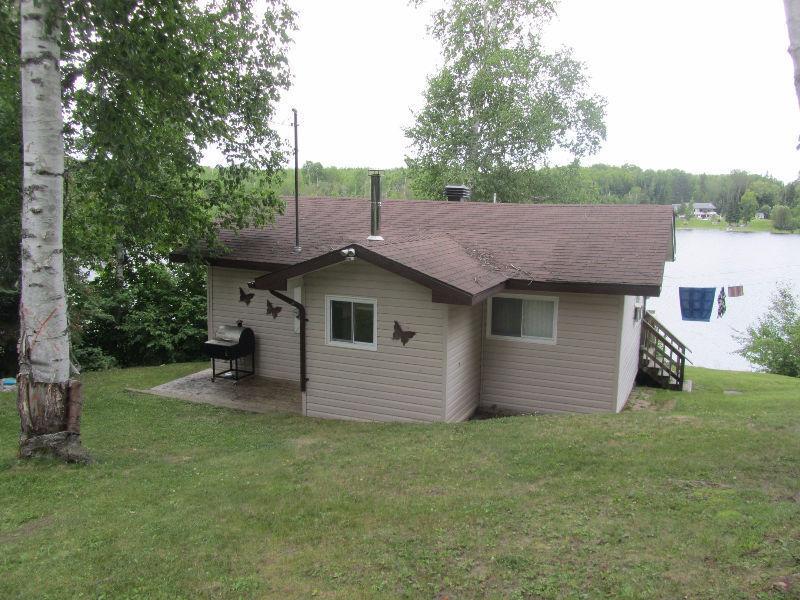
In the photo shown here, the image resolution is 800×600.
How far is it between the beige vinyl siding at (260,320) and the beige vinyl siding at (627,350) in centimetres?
593

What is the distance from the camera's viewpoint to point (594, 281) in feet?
30.9

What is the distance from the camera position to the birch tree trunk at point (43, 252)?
6.21 metres

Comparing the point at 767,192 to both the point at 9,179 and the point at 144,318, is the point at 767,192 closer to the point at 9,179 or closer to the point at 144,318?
the point at 144,318

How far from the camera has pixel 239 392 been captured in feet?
36.8

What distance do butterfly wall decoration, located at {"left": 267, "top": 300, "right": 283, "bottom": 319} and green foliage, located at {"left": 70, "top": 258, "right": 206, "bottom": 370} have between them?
4.08 meters

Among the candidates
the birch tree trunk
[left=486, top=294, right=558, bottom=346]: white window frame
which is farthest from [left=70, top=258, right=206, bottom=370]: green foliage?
the birch tree trunk

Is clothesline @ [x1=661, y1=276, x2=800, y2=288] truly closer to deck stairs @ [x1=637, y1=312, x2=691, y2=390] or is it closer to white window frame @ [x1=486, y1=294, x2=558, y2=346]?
deck stairs @ [x1=637, y1=312, x2=691, y2=390]

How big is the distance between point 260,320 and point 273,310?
42cm

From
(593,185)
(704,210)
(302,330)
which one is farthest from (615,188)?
(302,330)

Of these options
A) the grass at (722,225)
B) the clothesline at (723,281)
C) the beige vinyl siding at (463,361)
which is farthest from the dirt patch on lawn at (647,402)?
the grass at (722,225)

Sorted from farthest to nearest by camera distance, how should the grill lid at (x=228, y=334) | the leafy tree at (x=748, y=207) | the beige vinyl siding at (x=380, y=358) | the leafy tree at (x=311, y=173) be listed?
the leafy tree at (x=311, y=173)
the leafy tree at (x=748, y=207)
the grill lid at (x=228, y=334)
the beige vinyl siding at (x=380, y=358)

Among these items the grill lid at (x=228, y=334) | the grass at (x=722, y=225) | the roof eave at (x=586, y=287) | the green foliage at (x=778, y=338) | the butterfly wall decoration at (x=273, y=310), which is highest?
the grass at (x=722, y=225)

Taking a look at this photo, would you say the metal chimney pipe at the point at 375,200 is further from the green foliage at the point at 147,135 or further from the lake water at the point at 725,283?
the lake water at the point at 725,283

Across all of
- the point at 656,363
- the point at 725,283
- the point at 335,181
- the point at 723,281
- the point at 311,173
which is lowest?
the point at 656,363
